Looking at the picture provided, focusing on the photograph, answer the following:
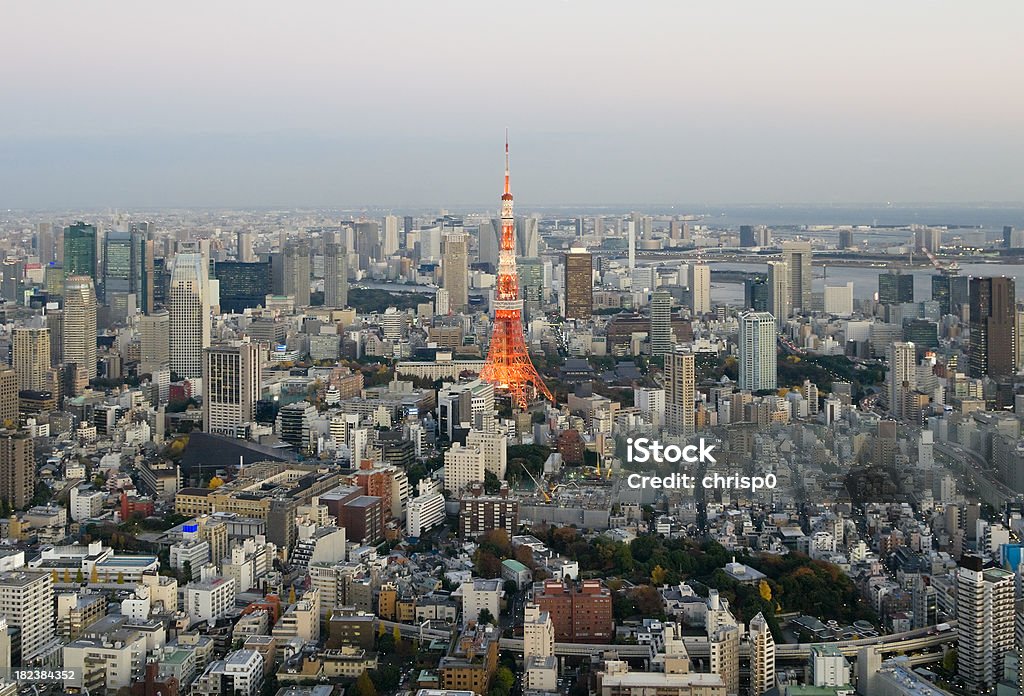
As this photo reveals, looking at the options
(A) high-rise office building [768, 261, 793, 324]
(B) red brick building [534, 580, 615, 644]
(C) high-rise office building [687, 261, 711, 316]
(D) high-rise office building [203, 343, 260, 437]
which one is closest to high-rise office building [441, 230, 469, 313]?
(C) high-rise office building [687, 261, 711, 316]

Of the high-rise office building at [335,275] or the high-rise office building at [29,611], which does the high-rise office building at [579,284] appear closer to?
the high-rise office building at [335,275]

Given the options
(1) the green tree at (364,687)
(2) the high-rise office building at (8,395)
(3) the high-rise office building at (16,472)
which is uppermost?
(2) the high-rise office building at (8,395)

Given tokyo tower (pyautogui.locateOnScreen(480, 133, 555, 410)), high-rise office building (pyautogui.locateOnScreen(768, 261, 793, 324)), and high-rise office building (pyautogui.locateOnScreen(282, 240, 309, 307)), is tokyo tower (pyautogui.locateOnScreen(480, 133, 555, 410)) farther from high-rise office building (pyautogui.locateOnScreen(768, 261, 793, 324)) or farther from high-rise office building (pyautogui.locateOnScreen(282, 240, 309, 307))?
high-rise office building (pyautogui.locateOnScreen(282, 240, 309, 307))

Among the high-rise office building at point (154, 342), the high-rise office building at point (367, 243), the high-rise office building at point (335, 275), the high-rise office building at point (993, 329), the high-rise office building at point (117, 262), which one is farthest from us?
the high-rise office building at point (367, 243)

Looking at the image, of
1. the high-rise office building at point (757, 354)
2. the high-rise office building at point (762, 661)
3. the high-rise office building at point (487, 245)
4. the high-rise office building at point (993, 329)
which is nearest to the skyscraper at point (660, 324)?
the high-rise office building at point (757, 354)

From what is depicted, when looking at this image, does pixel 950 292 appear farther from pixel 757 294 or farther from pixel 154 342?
pixel 154 342

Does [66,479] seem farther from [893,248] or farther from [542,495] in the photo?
[893,248]
